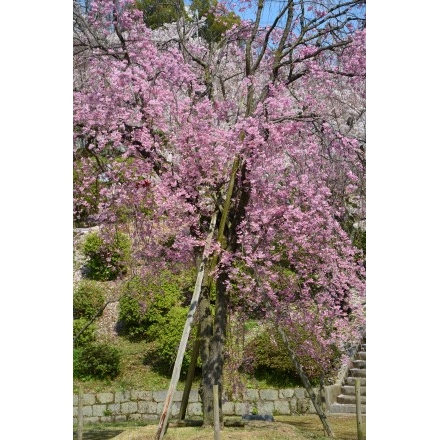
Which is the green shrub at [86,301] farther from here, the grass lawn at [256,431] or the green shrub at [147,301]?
the grass lawn at [256,431]

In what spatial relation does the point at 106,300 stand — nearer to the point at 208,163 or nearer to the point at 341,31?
the point at 208,163

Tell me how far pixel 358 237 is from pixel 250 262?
93 cm

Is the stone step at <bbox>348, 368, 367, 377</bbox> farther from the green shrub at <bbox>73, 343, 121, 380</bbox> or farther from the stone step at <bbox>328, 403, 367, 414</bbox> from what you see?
the green shrub at <bbox>73, 343, 121, 380</bbox>

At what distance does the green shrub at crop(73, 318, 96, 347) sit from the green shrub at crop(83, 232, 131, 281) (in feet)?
1.35

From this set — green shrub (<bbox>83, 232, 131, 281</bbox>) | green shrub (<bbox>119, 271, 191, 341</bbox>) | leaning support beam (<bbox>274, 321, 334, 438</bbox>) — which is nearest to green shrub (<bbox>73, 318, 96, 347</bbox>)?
green shrub (<bbox>119, 271, 191, 341</bbox>)

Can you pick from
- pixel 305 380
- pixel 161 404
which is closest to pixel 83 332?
pixel 161 404

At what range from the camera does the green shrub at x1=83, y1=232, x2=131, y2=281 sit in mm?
5578

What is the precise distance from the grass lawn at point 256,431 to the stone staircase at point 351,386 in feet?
0.32

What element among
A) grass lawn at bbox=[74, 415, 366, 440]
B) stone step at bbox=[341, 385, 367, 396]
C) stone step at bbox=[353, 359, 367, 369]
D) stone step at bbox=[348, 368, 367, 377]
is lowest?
grass lawn at bbox=[74, 415, 366, 440]

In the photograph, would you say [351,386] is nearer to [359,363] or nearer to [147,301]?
[359,363]

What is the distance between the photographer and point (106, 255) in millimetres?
5672

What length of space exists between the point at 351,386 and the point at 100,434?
2078 millimetres

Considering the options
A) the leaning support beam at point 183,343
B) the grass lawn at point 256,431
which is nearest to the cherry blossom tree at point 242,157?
the leaning support beam at point 183,343
